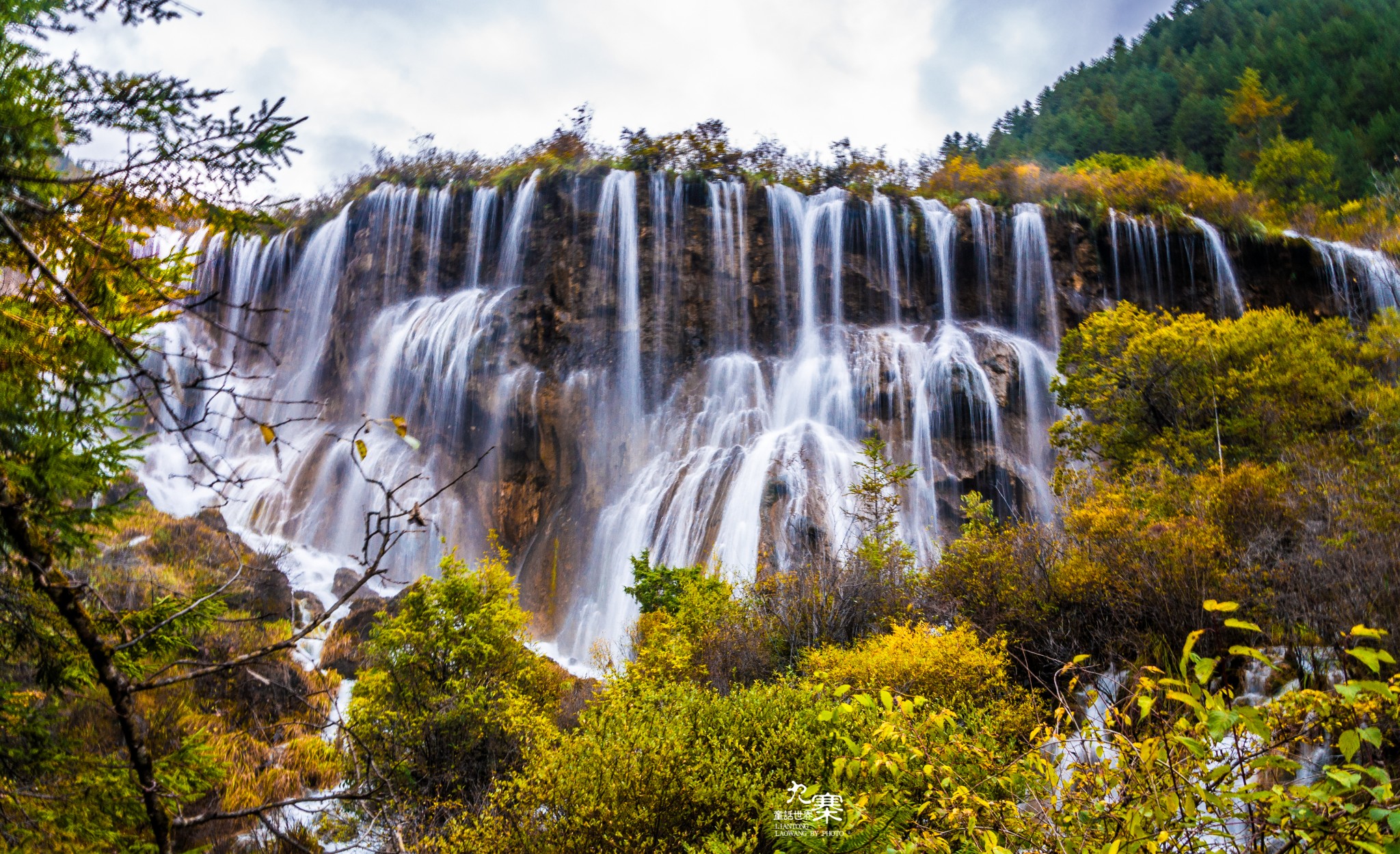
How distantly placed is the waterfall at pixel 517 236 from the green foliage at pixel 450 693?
19.6 meters

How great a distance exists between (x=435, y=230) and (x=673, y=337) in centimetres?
1057

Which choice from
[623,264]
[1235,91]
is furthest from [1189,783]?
[1235,91]

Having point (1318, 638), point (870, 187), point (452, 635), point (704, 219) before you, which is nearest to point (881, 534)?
point (1318, 638)

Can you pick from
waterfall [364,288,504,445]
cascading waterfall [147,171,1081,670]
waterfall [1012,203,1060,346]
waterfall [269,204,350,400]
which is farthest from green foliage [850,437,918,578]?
waterfall [269,204,350,400]

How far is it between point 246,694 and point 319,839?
152 inches

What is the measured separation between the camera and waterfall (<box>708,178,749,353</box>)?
1083 inches

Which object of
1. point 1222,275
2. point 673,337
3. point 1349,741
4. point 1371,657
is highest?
point 1222,275

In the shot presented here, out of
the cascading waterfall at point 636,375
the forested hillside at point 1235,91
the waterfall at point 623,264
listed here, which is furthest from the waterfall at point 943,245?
the forested hillside at point 1235,91

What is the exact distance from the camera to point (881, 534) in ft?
49.2

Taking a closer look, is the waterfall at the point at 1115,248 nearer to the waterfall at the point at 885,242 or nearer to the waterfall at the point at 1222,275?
the waterfall at the point at 1222,275

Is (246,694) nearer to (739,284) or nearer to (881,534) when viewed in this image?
(881,534)

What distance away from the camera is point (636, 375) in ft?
86.9

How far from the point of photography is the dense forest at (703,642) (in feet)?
8.80

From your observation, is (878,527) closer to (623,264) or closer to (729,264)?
(729,264)
